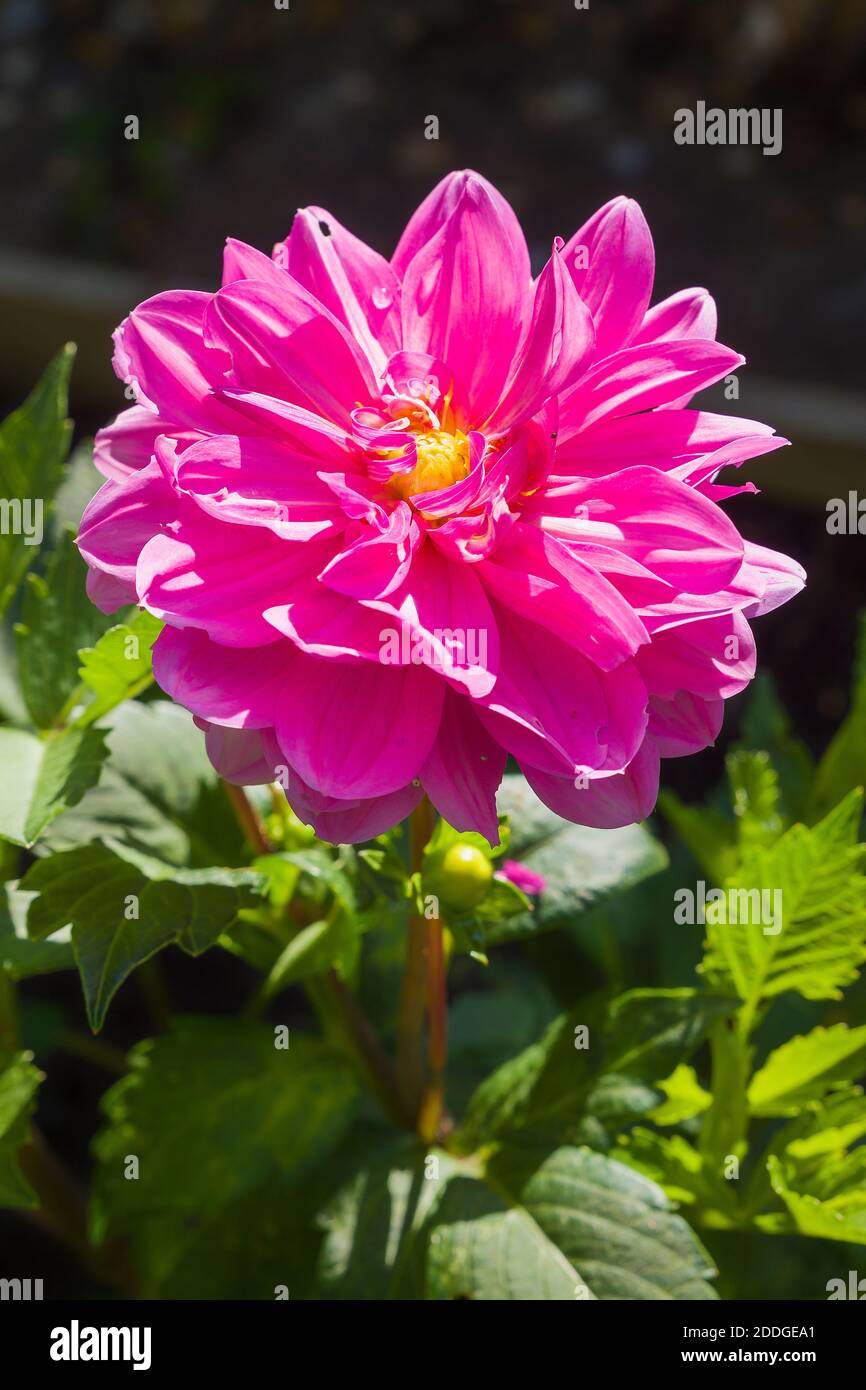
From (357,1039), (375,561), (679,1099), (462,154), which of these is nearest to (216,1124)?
(357,1039)

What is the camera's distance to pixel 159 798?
104 centimetres

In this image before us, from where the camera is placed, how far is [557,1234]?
3.15 ft

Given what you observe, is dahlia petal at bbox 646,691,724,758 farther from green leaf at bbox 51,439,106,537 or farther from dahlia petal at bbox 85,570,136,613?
green leaf at bbox 51,439,106,537

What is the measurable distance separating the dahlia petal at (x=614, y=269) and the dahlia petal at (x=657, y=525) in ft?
0.32

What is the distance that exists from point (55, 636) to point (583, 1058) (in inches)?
20.3

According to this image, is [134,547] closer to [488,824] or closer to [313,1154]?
[488,824]

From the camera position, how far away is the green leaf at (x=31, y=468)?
996 mm

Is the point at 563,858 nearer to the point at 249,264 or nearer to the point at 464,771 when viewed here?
the point at 464,771

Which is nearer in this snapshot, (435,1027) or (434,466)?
(434,466)

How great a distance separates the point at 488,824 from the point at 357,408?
0.83ft

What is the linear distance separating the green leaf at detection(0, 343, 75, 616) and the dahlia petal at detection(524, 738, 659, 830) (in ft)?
1.59

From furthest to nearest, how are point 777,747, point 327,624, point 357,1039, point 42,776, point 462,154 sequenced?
point 462,154, point 777,747, point 357,1039, point 42,776, point 327,624

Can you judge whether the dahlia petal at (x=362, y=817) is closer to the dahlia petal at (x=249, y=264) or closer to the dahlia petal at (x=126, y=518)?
the dahlia petal at (x=126, y=518)
